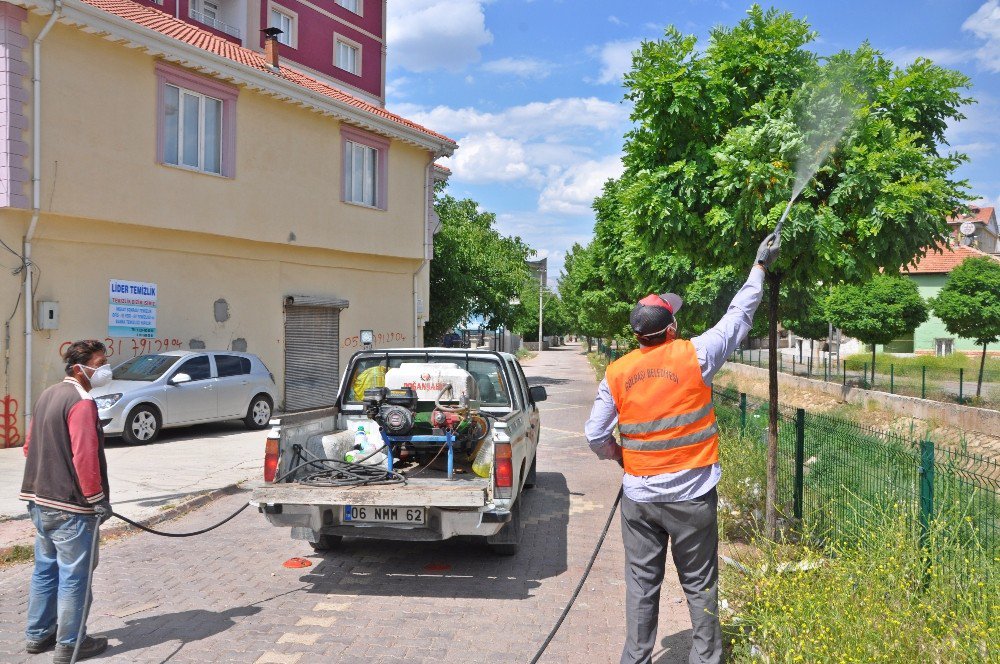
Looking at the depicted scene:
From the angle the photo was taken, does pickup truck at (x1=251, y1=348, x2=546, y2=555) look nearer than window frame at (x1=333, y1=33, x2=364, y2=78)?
Yes

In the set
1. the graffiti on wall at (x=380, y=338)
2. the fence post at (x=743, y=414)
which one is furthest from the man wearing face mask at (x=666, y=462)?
the graffiti on wall at (x=380, y=338)

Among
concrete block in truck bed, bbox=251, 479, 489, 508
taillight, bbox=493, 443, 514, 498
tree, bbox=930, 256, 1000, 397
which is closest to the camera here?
concrete block in truck bed, bbox=251, 479, 489, 508

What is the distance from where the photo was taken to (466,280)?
80.8 feet

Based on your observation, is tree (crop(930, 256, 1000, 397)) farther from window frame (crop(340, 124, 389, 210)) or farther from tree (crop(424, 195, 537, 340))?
window frame (crop(340, 124, 389, 210))

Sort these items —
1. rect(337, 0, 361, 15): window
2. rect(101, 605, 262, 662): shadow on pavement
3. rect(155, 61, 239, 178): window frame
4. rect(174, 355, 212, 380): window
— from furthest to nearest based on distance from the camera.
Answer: rect(337, 0, 361, 15): window, rect(155, 61, 239, 178): window frame, rect(174, 355, 212, 380): window, rect(101, 605, 262, 662): shadow on pavement

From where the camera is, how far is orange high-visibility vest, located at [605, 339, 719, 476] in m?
3.97

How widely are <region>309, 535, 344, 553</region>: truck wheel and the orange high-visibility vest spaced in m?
3.55

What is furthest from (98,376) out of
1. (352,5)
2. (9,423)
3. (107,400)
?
(352,5)

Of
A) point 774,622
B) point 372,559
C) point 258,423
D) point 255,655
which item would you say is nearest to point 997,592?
point 774,622

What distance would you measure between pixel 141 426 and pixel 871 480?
417 inches

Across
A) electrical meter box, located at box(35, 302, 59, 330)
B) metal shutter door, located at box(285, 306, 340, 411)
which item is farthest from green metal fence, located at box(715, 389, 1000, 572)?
metal shutter door, located at box(285, 306, 340, 411)

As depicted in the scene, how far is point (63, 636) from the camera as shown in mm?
4391

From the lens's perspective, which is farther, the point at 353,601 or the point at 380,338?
the point at 380,338

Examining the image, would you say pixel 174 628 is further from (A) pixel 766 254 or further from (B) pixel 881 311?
(B) pixel 881 311
